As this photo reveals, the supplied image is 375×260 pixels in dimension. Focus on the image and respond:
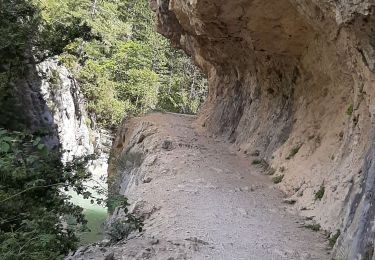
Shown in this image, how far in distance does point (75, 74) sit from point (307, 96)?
2103 centimetres

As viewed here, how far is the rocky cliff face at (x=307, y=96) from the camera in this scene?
6.34 meters

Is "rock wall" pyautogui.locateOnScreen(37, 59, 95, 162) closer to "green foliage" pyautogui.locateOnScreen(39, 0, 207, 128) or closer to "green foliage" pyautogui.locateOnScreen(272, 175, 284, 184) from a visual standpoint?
"green foliage" pyautogui.locateOnScreen(39, 0, 207, 128)

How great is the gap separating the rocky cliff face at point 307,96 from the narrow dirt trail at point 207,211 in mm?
574

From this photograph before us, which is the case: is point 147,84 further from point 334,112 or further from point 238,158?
point 334,112

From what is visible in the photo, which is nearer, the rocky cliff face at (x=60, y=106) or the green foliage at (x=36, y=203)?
the green foliage at (x=36, y=203)

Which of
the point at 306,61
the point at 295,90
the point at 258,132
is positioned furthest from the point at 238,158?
the point at 306,61

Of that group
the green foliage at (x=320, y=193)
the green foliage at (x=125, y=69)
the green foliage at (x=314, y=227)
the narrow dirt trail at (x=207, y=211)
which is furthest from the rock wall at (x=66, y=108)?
the green foliage at (x=314, y=227)

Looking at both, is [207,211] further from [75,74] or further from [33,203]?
[75,74]

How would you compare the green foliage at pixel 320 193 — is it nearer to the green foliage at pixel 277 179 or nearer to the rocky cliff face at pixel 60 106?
the green foliage at pixel 277 179

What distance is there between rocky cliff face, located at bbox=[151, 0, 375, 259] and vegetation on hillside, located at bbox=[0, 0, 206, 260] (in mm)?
3175

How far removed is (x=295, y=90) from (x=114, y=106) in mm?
20110

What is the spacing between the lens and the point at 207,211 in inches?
314

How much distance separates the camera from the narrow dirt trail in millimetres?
6195

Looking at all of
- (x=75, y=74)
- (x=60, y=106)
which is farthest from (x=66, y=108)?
(x=75, y=74)
